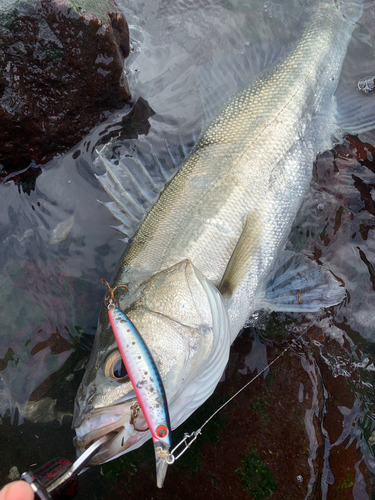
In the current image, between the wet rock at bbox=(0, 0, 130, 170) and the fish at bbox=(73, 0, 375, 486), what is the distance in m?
0.63

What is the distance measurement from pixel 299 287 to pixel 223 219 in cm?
89

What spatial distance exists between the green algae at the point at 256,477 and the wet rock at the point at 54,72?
3.04 meters

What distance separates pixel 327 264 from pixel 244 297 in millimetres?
950

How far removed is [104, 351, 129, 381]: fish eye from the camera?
212 cm

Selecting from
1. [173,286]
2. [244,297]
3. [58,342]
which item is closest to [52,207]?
[58,342]

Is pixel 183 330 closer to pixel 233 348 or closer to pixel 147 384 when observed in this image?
pixel 147 384

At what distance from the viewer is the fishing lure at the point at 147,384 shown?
5.90 feet

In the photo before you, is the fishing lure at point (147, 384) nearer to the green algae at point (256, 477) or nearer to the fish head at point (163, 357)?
the fish head at point (163, 357)

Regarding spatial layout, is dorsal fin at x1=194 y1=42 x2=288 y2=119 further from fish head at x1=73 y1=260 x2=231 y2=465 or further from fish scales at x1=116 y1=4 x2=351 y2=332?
fish head at x1=73 y1=260 x2=231 y2=465

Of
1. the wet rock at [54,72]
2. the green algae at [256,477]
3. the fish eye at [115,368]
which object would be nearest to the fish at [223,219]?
the fish eye at [115,368]

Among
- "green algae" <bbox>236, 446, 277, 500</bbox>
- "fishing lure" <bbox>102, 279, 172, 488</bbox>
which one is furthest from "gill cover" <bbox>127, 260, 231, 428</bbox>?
"green algae" <bbox>236, 446, 277, 500</bbox>

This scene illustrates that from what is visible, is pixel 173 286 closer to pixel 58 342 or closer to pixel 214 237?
pixel 214 237

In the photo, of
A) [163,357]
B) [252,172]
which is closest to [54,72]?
[252,172]

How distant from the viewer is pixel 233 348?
120 inches
